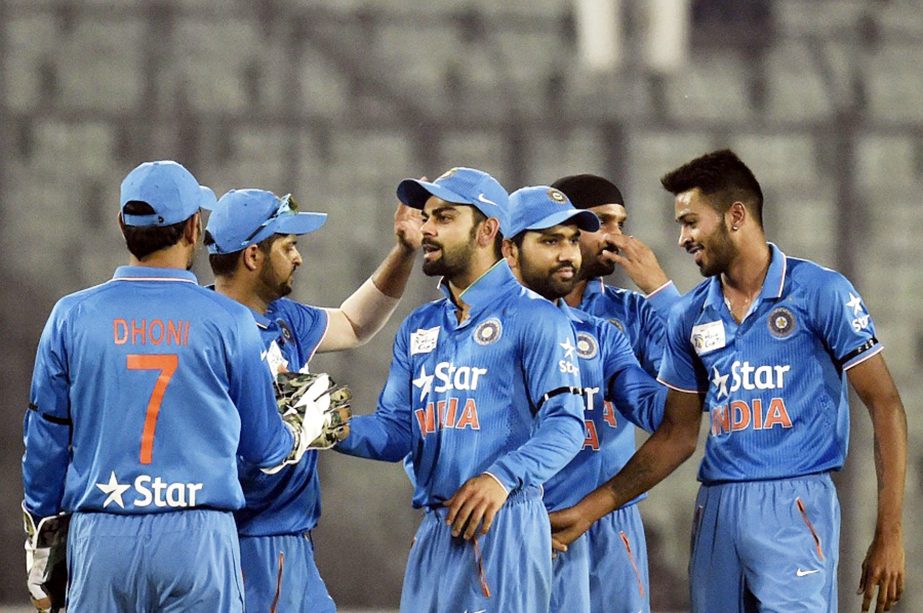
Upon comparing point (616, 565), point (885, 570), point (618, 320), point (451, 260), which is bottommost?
point (616, 565)

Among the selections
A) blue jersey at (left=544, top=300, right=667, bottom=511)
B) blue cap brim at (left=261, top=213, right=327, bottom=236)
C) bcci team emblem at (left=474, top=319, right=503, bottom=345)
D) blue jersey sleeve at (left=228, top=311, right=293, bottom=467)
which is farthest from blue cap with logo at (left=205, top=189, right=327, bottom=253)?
blue jersey at (left=544, top=300, right=667, bottom=511)

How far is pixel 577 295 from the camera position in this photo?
4293mm

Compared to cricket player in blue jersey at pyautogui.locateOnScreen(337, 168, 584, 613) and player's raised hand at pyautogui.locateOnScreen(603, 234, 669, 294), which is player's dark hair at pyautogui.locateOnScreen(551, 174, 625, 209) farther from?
cricket player in blue jersey at pyautogui.locateOnScreen(337, 168, 584, 613)

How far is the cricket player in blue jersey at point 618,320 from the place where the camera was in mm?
3854

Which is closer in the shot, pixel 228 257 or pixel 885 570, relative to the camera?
pixel 885 570

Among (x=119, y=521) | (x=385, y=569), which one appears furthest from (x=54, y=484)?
(x=385, y=569)

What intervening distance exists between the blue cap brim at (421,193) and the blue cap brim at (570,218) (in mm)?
352

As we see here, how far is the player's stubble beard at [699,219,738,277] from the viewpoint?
11.9 ft

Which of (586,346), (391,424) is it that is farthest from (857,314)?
(391,424)

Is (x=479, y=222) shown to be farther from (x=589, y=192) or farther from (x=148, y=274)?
(x=589, y=192)

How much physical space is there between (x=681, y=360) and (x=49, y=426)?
5.59 ft

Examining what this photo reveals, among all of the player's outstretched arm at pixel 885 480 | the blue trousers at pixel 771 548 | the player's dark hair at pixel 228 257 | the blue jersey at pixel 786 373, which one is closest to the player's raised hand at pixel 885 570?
the player's outstretched arm at pixel 885 480

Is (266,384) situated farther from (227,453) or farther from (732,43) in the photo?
(732,43)

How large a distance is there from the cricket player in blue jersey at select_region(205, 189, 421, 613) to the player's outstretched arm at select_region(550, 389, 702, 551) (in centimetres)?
68
